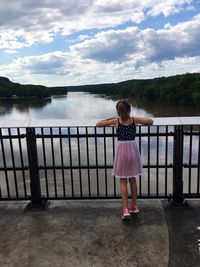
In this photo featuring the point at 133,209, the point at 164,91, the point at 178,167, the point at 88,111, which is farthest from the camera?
the point at 164,91

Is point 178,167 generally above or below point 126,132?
below

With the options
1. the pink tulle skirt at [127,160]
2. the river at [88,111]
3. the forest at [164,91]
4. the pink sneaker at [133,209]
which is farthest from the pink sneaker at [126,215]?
the forest at [164,91]

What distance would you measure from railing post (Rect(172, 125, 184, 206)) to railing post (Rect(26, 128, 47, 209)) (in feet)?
5.86

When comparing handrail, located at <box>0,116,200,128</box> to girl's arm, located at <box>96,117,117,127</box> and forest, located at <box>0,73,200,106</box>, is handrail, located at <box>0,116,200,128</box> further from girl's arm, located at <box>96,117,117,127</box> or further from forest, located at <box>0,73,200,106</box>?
forest, located at <box>0,73,200,106</box>

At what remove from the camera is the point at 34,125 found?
3584 millimetres

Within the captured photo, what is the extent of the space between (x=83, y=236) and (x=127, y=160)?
0.98 metres

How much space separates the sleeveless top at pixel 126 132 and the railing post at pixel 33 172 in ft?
3.83

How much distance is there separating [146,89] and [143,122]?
70490mm

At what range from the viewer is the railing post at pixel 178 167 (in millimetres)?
3621

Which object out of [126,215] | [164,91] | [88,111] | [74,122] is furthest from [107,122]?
[164,91]

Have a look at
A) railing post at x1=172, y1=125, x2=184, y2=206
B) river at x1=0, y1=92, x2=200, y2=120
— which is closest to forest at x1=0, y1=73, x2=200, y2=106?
river at x1=0, y1=92, x2=200, y2=120

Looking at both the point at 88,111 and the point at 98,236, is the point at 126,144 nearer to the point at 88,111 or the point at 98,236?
the point at 98,236

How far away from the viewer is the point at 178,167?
376cm

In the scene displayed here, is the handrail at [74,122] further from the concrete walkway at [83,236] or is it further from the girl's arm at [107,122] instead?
the concrete walkway at [83,236]
